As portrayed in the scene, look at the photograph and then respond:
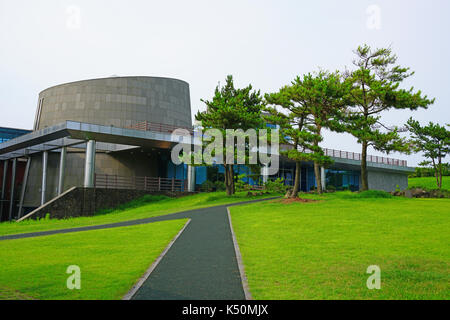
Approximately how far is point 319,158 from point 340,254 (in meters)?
14.8

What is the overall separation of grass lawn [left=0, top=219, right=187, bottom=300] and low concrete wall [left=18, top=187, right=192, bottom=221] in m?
10.9

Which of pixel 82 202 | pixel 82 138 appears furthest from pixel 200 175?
pixel 82 202

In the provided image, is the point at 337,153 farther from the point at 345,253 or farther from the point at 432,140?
the point at 345,253

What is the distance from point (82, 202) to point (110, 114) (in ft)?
52.8

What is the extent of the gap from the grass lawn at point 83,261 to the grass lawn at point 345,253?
264cm

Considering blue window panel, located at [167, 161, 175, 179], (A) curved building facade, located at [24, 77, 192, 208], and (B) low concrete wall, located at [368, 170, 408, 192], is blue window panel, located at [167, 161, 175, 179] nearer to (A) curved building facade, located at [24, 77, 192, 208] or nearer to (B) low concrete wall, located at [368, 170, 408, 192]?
Answer: (A) curved building facade, located at [24, 77, 192, 208]

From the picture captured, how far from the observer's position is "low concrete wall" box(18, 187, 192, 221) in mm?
23172

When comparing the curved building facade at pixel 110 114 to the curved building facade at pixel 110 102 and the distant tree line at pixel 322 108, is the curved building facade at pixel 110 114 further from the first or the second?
the distant tree line at pixel 322 108

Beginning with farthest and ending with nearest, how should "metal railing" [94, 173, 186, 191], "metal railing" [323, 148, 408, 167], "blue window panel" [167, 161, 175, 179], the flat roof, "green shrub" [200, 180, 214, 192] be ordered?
"metal railing" [323, 148, 408, 167] < "blue window panel" [167, 161, 175, 179] < "green shrub" [200, 180, 214, 192] < "metal railing" [94, 173, 186, 191] < the flat roof

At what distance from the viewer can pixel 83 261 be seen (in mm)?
8742

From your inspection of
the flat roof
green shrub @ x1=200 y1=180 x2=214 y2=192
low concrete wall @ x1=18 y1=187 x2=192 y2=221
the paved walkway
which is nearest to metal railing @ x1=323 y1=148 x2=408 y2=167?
green shrub @ x1=200 y1=180 x2=214 y2=192

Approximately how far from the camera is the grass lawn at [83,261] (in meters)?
6.38

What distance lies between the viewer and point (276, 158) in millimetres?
39406
